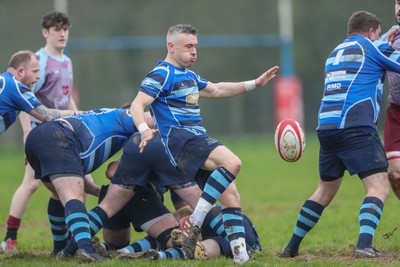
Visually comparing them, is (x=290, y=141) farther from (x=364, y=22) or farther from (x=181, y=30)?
(x=181, y=30)

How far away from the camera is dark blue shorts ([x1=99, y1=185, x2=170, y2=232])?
714 cm

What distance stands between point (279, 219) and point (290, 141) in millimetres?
3678

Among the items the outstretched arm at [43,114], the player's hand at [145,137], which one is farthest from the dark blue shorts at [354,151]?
the outstretched arm at [43,114]

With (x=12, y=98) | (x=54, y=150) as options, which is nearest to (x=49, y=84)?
(x=12, y=98)

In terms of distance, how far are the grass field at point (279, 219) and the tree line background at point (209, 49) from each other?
10379 millimetres

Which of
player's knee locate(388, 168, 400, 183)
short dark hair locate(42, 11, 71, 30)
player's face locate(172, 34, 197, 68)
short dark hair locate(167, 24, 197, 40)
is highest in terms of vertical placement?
short dark hair locate(42, 11, 71, 30)

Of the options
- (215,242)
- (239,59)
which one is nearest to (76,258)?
(215,242)

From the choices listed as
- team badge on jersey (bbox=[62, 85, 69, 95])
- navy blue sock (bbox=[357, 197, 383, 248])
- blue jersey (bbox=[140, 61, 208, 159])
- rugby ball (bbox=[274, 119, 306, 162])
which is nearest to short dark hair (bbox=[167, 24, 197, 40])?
blue jersey (bbox=[140, 61, 208, 159])

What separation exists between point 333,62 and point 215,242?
1873mm

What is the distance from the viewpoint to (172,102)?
661 cm

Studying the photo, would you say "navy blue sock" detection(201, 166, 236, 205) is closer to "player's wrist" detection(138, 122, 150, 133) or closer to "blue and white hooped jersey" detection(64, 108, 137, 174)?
"player's wrist" detection(138, 122, 150, 133)

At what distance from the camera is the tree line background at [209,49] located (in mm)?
31125

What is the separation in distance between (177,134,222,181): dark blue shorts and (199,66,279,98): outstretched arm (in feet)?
2.64

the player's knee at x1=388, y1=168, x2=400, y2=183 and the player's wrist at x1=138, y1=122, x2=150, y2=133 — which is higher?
the player's wrist at x1=138, y1=122, x2=150, y2=133
